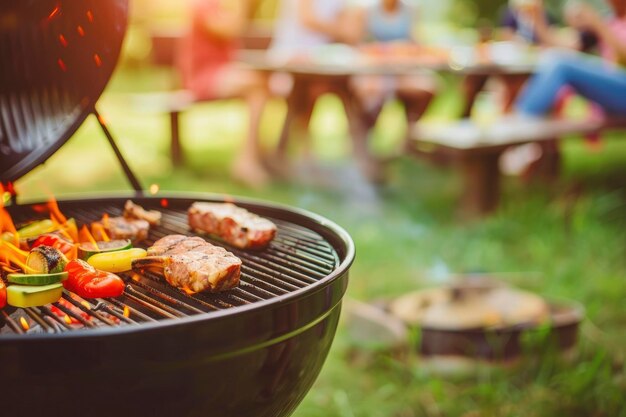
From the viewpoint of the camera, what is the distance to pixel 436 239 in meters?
5.23

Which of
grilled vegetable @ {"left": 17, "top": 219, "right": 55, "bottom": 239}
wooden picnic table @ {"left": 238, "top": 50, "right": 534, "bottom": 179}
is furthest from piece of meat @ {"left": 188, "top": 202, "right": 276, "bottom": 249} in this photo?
wooden picnic table @ {"left": 238, "top": 50, "right": 534, "bottom": 179}

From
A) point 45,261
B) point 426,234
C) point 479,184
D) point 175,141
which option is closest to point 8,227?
point 45,261

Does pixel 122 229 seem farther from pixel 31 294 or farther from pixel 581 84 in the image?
pixel 581 84

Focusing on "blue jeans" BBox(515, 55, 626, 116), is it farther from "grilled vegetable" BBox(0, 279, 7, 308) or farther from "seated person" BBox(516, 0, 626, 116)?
"grilled vegetable" BBox(0, 279, 7, 308)

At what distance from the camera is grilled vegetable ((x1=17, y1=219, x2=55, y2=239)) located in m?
2.13

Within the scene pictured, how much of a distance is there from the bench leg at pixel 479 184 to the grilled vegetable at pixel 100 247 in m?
3.87

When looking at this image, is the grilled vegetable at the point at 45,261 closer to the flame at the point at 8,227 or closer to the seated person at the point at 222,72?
the flame at the point at 8,227

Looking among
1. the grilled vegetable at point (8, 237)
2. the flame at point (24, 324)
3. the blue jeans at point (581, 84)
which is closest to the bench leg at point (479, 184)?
the blue jeans at point (581, 84)

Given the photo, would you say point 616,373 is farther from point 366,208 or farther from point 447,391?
point 366,208

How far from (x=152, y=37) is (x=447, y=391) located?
10851mm

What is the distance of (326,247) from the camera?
2.23m

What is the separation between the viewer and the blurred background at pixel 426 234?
3.15m

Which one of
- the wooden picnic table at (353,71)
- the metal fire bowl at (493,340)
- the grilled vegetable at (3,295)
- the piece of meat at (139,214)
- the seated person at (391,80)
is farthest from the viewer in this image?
the seated person at (391,80)

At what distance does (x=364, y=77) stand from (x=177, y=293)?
5211 millimetres
